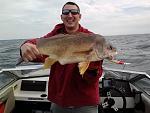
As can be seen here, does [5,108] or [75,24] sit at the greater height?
[75,24]

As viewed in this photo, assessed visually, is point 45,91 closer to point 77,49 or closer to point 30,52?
point 30,52

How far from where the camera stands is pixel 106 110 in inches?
237

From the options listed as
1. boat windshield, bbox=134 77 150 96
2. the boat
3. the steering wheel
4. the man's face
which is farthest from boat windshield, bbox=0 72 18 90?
the man's face

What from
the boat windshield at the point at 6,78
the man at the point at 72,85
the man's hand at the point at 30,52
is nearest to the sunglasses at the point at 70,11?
the man at the point at 72,85

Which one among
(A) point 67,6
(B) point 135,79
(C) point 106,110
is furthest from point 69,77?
(B) point 135,79

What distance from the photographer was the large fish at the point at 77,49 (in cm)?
304

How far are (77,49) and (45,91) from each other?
413cm

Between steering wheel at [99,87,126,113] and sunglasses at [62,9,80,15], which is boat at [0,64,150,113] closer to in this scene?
steering wheel at [99,87,126,113]

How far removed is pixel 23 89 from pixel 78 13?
12.4 feet

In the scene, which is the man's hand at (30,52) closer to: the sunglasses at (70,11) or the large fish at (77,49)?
the large fish at (77,49)

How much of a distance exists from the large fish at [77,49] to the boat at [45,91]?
2.74 metres

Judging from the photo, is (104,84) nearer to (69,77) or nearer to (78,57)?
(69,77)

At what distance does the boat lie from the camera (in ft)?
20.2

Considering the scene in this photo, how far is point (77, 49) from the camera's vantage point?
3035mm
